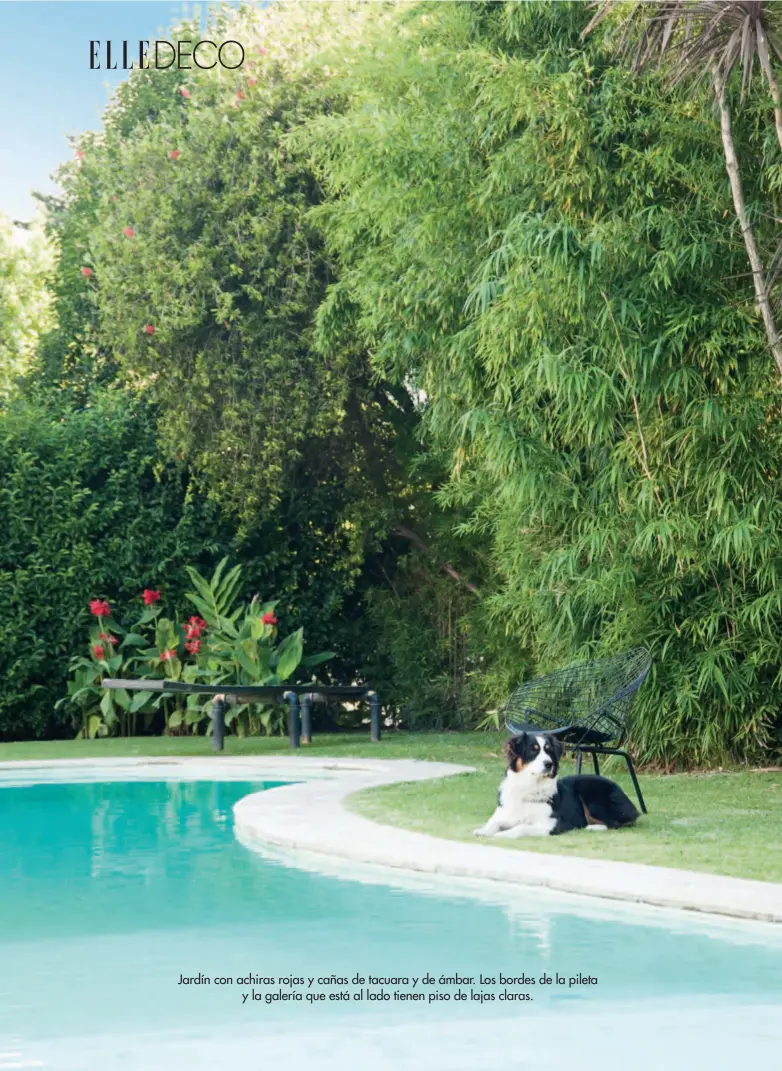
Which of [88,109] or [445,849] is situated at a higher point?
[88,109]

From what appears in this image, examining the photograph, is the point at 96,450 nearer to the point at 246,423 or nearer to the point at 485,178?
the point at 246,423

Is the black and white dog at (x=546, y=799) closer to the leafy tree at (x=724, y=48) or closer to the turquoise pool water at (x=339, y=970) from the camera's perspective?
the turquoise pool water at (x=339, y=970)

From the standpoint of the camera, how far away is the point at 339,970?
4.27 meters

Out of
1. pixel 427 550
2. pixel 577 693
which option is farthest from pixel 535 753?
pixel 427 550

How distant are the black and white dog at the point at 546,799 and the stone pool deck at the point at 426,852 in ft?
1.01

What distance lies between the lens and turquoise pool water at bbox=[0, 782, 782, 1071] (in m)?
3.47

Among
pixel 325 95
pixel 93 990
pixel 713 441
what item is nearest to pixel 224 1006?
pixel 93 990

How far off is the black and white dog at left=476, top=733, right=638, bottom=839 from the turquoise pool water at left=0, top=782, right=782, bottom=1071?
968 mm

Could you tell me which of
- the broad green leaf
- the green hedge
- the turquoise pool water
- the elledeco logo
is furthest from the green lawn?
the elledeco logo

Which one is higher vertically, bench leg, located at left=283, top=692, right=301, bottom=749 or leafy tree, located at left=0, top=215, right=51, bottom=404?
leafy tree, located at left=0, top=215, right=51, bottom=404

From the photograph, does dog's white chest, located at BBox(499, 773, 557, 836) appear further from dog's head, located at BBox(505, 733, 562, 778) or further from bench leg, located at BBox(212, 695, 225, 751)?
bench leg, located at BBox(212, 695, 225, 751)

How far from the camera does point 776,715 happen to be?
31.9ft

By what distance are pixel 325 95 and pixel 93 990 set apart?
1023cm

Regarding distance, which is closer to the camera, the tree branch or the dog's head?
the dog's head
